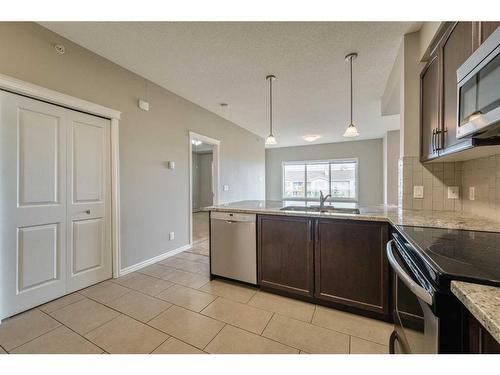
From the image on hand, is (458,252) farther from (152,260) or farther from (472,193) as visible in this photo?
(152,260)

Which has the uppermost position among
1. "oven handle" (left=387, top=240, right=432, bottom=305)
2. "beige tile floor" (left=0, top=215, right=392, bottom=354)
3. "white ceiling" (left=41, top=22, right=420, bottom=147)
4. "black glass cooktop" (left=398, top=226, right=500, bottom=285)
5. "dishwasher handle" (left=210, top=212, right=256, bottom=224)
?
"white ceiling" (left=41, top=22, right=420, bottom=147)

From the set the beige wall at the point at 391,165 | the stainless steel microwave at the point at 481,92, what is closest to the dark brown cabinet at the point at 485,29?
the stainless steel microwave at the point at 481,92

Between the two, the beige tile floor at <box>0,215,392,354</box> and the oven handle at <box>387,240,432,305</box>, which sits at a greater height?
the oven handle at <box>387,240,432,305</box>

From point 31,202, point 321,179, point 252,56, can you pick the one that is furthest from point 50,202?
point 321,179

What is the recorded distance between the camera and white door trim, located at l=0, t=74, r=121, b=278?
1.87 metres

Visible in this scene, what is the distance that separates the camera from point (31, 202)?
1.92 m

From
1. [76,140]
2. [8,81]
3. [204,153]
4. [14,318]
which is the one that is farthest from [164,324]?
[204,153]

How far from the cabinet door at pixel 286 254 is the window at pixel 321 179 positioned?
19.0 feet

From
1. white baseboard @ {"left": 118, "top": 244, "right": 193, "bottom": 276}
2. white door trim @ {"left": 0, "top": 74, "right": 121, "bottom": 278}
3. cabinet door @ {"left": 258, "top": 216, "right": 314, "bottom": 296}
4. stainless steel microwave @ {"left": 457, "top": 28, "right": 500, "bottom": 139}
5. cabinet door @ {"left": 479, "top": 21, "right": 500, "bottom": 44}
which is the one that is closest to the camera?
stainless steel microwave @ {"left": 457, "top": 28, "right": 500, "bottom": 139}

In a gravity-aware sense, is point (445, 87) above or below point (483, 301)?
above

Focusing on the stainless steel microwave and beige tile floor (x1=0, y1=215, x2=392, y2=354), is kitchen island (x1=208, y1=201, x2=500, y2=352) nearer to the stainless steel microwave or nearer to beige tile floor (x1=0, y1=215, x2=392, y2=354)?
beige tile floor (x1=0, y1=215, x2=392, y2=354)

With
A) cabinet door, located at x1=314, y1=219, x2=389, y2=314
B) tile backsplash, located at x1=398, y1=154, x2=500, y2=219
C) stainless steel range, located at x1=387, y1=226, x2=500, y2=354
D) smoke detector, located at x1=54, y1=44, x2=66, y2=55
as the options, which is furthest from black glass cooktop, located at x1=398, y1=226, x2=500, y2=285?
smoke detector, located at x1=54, y1=44, x2=66, y2=55

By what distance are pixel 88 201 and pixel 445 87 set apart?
342 centimetres

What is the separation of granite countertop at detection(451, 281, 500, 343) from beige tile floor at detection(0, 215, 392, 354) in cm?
113
